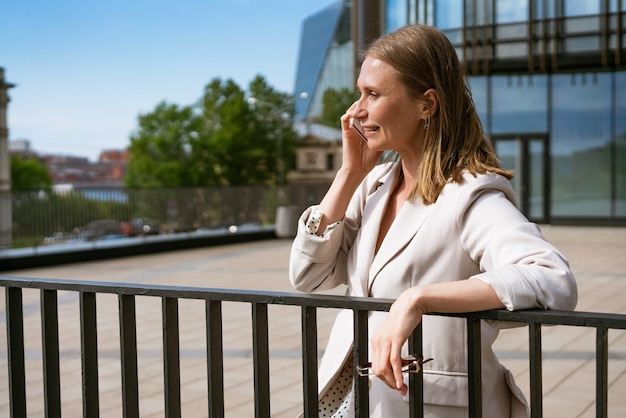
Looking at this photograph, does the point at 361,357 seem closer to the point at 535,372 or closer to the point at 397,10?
the point at 535,372

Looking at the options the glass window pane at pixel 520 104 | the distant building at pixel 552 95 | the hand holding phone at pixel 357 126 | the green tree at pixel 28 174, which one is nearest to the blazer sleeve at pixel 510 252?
the hand holding phone at pixel 357 126

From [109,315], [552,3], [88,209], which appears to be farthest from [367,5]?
[552,3]

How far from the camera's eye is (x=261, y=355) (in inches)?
83.6

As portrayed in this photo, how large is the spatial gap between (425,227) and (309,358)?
423 millimetres

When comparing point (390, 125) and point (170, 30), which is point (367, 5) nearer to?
point (390, 125)

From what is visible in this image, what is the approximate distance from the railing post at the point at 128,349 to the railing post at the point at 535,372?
1.06 metres

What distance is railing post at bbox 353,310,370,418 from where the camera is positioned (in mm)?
1954

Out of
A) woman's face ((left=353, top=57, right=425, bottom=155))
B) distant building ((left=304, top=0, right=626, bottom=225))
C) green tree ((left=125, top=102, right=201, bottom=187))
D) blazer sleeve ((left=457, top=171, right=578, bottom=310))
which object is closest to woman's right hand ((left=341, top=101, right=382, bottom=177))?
woman's face ((left=353, top=57, right=425, bottom=155))

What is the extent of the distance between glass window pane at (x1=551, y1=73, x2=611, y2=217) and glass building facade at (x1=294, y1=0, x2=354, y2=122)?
266 ft

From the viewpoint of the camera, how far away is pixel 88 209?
686 inches

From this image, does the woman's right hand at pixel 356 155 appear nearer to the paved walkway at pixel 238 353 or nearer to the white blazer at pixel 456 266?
the white blazer at pixel 456 266

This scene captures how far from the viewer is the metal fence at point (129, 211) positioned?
16.6m

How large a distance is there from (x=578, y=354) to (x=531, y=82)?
73.2 feet

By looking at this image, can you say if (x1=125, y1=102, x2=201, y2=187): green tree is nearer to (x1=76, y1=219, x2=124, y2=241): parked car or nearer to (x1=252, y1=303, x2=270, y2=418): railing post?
(x1=76, y1=219, x2=124, y2=241): parked car
